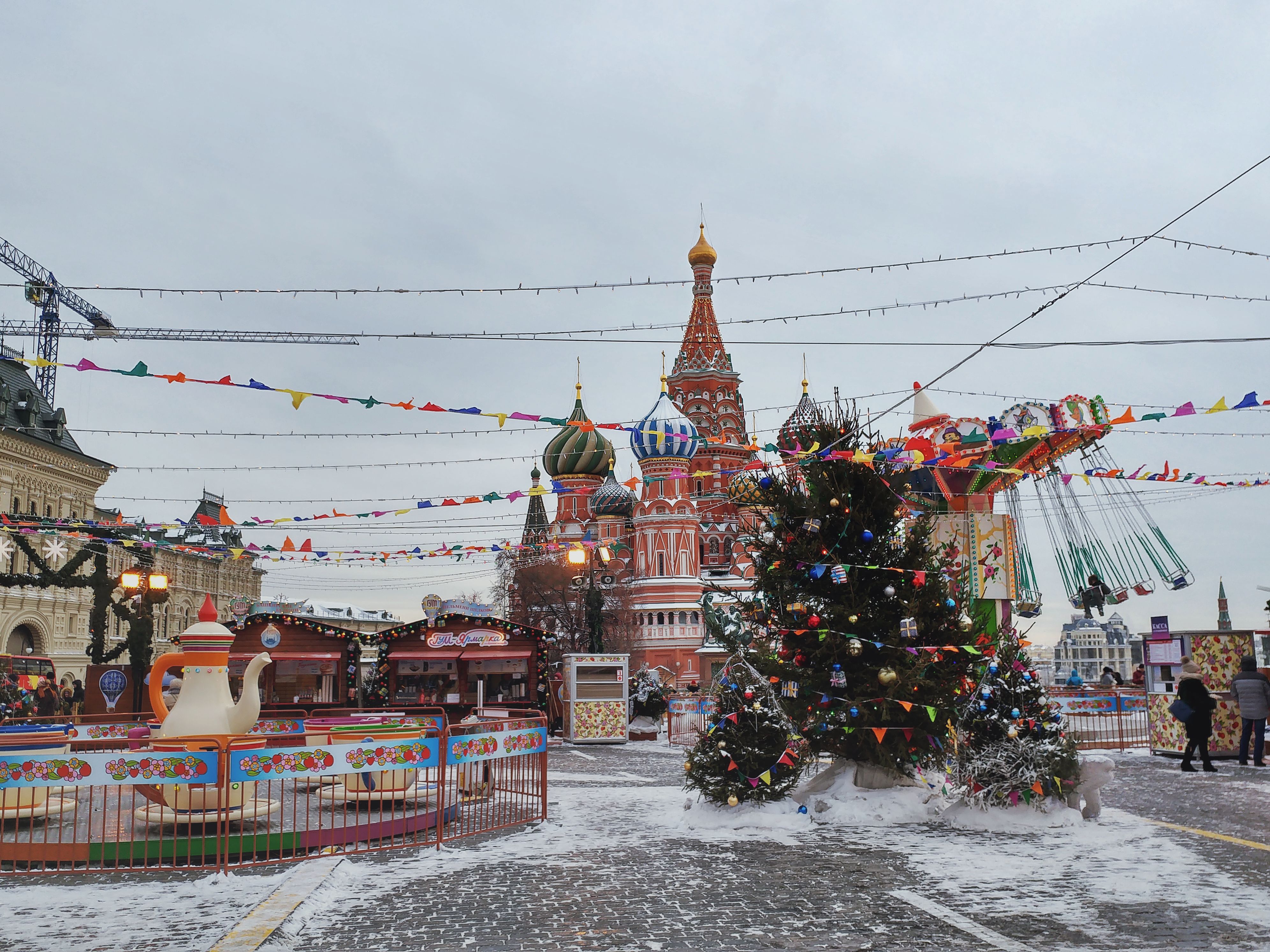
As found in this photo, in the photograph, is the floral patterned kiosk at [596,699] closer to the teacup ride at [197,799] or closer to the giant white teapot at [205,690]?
the giant white teapot at [205,690]

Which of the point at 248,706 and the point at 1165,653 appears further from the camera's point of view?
the point at 1165,653

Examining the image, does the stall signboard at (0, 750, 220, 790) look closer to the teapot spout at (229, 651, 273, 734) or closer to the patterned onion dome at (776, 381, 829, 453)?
the teapot spout at (229, 651, 273, 734)

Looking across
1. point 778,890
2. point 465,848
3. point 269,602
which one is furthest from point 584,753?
point 269,602

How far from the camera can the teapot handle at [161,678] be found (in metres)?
9.70

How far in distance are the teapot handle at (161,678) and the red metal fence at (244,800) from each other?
0.58 m

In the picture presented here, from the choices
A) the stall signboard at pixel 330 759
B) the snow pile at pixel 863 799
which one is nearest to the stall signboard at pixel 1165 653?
the snow pile at pixel 863 799

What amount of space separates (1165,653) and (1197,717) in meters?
3.77

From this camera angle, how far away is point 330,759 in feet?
27.9

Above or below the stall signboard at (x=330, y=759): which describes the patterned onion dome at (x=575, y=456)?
above

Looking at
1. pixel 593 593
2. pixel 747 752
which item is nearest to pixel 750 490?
pixel 747 752

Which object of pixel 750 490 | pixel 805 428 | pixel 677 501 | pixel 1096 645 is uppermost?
pixel 677 501

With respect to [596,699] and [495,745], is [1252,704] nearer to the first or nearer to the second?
[495,745]

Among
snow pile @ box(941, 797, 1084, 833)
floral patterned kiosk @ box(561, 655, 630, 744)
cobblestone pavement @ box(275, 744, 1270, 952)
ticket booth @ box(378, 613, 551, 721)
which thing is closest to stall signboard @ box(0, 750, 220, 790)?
cobblestone pavement @ box(275, 744, 1270, 952)

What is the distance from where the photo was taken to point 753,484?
38.4 feet
